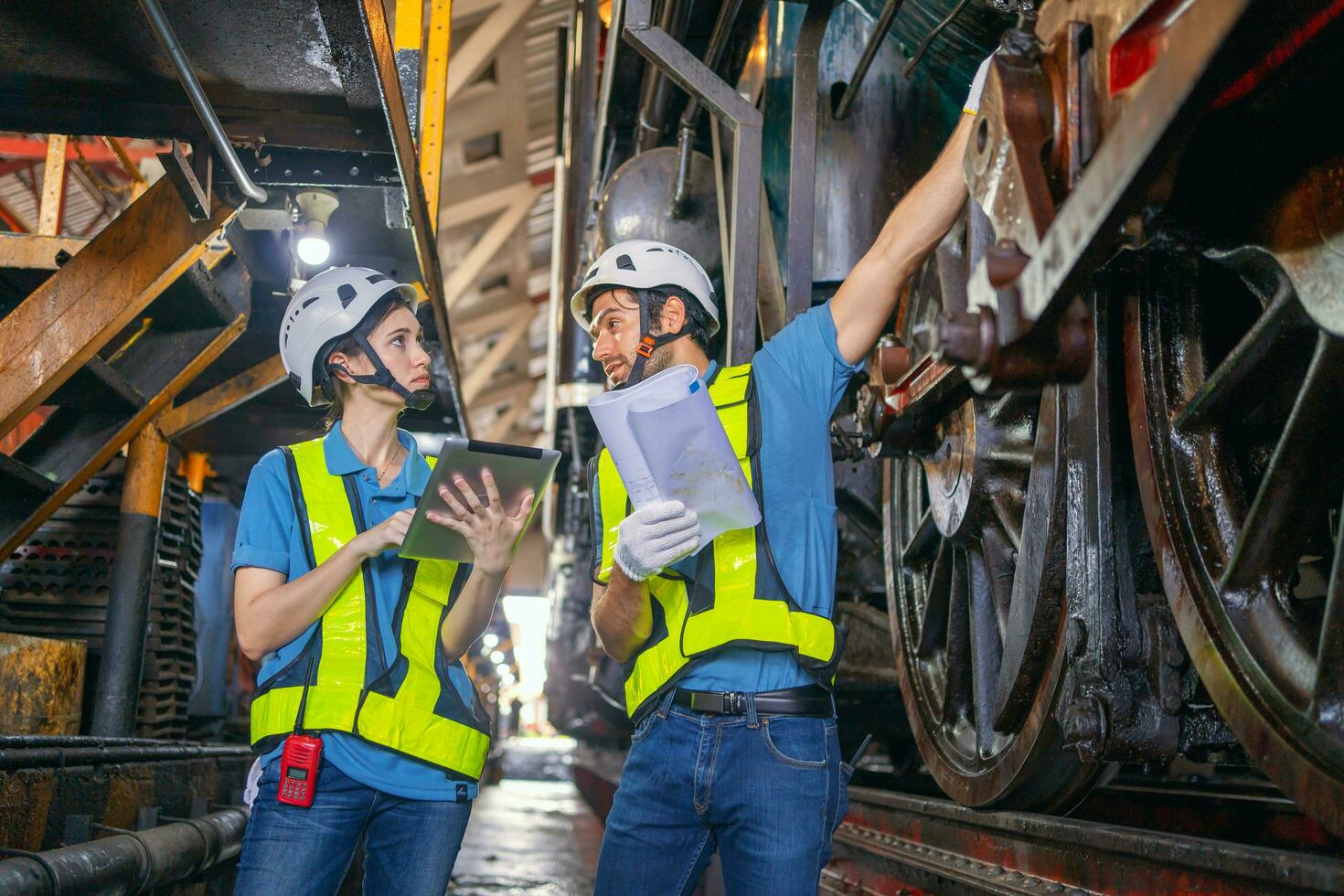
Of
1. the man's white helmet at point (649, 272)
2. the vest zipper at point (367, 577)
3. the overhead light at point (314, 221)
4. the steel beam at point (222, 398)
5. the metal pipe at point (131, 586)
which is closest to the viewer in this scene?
the vest zipper at point (367, 577)

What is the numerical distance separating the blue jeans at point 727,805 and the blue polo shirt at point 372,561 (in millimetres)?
330

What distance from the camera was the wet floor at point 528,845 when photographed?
5.33m

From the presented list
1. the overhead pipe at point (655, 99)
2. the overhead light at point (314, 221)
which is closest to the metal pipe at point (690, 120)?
the overhead pipe at point (655, 99)

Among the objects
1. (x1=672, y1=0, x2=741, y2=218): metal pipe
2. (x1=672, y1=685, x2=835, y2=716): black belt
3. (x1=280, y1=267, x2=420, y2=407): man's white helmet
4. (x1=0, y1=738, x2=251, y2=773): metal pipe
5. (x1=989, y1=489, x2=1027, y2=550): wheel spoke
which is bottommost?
(x1=0, y1=738, x2=251, y2=773): metal pipe

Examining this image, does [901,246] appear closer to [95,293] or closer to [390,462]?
[390,462]

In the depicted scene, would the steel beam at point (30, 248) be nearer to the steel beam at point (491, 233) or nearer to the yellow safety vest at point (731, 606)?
the yellow safety vest at point (731, 606)

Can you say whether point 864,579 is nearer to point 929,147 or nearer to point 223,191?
point 929,147

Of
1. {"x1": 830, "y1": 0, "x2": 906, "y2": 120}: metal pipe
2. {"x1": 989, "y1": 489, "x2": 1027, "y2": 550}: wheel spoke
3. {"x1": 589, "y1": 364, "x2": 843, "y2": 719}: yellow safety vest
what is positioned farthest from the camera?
{"x1": 830, "y1": 0, "x2": 906, "y2": 120}: metal pipe

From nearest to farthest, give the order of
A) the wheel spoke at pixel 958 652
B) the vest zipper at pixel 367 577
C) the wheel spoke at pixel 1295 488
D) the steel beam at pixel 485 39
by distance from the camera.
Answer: the wheel spoke at pixel 1295 488 → the vest zipper at pixel 367 577 → the wheel spoke at pixel 958 652 → the steel beam at pixel 485 39

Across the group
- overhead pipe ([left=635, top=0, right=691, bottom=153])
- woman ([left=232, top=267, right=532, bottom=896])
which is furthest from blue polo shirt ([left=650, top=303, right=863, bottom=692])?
overhead pipe ([left=635, top=0, right=691, bottom=153])

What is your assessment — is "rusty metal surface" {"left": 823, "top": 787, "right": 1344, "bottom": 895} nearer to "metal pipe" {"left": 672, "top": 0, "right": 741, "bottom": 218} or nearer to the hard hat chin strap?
the hard hat chin strap

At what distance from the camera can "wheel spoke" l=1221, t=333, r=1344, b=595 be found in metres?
1.66

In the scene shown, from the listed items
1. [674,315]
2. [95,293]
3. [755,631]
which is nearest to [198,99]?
[95,293]

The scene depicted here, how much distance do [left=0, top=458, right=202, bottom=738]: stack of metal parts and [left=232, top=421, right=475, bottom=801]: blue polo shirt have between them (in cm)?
335
